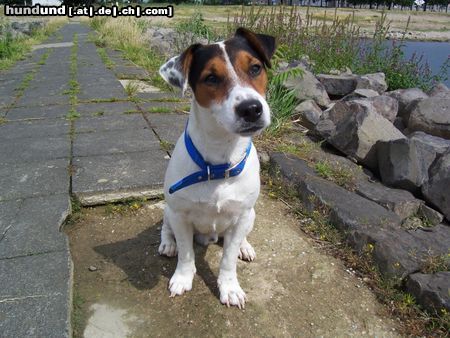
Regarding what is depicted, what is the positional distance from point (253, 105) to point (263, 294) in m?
1.18

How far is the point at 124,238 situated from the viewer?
9.68ft

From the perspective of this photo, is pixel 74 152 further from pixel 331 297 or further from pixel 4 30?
pixel 4 30

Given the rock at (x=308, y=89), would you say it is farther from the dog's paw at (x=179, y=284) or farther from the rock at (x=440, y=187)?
the dog's paw at (x=179, y=284)

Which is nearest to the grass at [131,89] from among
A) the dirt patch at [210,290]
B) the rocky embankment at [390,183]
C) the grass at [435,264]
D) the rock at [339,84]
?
the rocky embankment at [390,183]

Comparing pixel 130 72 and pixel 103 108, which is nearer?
pixel 103 108

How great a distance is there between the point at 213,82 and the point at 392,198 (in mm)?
2074

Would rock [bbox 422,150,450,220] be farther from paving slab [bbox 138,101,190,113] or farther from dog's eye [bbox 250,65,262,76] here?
paving slab [bbox 138,101,190,113]

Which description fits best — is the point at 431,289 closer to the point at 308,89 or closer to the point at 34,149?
the point at 34,149

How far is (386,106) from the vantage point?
585 cm

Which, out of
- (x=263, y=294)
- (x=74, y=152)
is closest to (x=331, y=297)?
(x=263, y=294)

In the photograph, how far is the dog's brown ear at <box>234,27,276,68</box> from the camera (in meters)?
2.45

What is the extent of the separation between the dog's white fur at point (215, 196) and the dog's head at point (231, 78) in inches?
0.5

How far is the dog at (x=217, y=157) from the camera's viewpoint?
7.20 feet

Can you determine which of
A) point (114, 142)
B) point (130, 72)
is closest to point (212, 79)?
point (114, 142)
